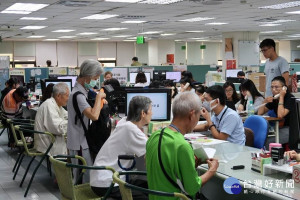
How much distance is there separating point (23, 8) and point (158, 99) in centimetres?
564

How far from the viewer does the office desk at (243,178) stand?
91.1 inches

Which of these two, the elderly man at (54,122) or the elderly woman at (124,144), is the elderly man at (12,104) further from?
the elderly woman at (124,144)

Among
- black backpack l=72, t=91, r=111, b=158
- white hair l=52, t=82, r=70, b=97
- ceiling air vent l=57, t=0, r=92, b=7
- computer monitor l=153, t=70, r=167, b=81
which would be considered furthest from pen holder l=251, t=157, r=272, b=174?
computer monitor l=153, t=70, r=167, b=81

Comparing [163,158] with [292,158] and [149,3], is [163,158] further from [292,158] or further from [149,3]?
[149,3]

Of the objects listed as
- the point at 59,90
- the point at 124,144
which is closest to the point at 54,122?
the point at 59,90

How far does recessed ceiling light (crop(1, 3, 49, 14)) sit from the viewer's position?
865 cm

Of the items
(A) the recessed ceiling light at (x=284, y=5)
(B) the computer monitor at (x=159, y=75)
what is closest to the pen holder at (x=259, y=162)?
(A) the recessed ceiling light at (x=284, y=5)

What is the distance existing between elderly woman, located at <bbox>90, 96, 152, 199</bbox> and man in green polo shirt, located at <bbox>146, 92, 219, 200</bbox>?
635mm

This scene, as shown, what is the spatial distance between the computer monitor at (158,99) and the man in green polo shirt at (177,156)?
7.01ft

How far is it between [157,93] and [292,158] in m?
2.08

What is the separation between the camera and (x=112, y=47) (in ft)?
75.1

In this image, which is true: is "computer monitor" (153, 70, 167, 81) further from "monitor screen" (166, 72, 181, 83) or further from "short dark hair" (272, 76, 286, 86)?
"short dark hair" (272, 76, 286, 86)

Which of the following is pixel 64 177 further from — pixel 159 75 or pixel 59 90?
pixel 159 75

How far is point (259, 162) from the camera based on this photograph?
8.79 feet
